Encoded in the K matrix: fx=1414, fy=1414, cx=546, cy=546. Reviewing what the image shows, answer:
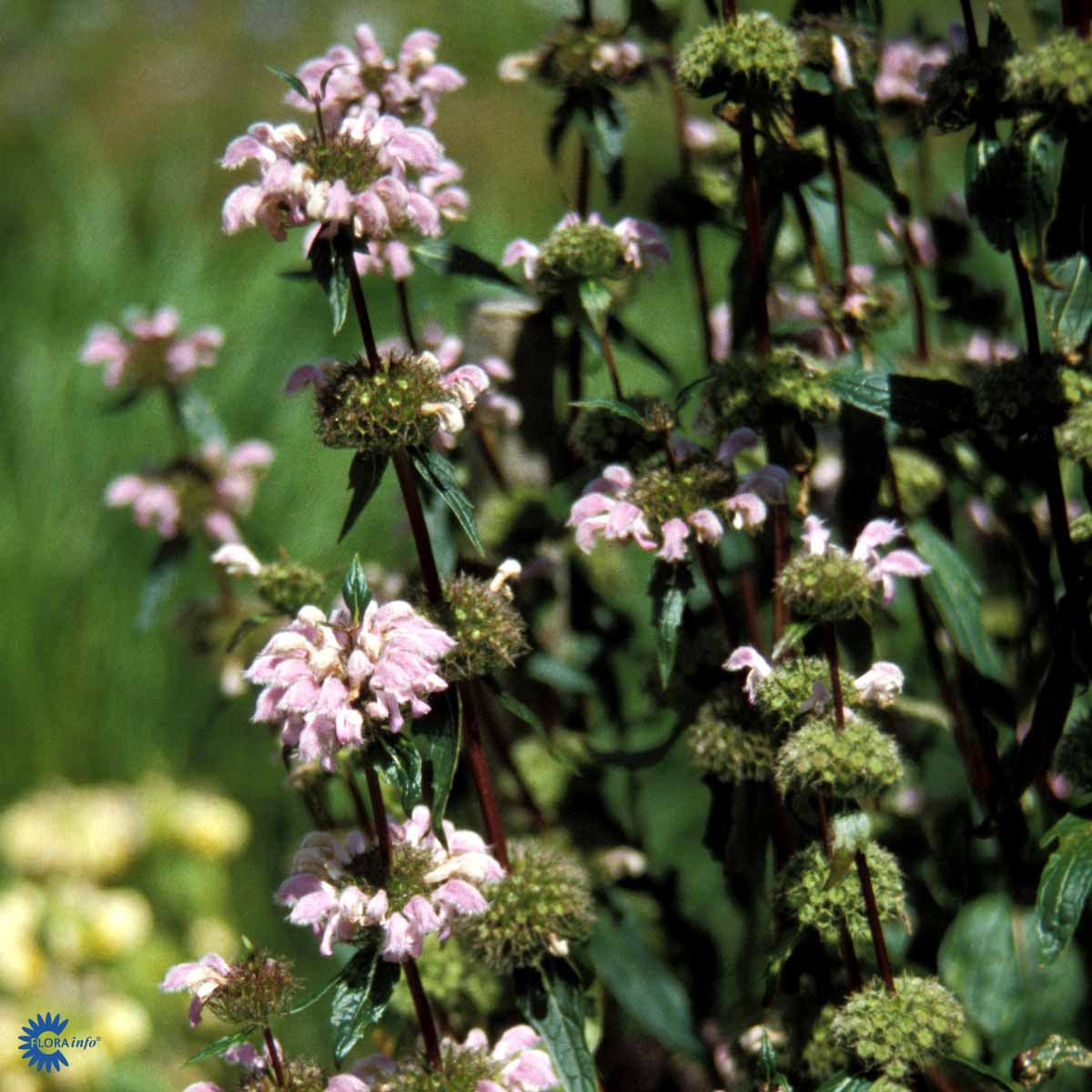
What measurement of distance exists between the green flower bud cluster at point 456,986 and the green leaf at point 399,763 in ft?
1.41

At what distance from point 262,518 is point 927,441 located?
2051 mm

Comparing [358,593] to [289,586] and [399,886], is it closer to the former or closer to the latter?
[399,886]

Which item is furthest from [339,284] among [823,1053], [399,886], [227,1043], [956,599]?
[823,1053]

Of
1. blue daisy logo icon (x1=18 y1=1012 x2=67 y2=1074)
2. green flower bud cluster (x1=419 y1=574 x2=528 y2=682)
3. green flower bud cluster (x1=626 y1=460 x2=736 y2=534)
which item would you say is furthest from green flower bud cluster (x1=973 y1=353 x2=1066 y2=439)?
blue daisy logo icon (x1=18 y1=1012 x2=67 y2=1074)

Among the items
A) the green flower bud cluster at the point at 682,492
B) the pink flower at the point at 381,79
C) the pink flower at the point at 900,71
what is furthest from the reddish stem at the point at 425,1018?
the pink flower at the point at 900,71

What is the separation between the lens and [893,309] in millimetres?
1698

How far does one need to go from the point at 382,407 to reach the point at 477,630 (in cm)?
21

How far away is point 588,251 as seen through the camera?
1450 mm

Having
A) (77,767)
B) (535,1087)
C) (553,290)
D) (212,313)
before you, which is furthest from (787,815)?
(212,313)

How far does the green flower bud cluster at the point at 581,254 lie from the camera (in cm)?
145

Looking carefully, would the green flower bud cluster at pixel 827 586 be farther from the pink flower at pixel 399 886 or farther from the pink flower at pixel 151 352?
the pink flower at pixel 151 352

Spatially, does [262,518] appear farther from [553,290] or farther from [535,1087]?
[535,1087]

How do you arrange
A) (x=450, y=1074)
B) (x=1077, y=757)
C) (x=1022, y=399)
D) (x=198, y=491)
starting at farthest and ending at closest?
(x=198, y=491) < (x=1077, y=757) < (x=1022, y=399) < (x=450, y=1074)

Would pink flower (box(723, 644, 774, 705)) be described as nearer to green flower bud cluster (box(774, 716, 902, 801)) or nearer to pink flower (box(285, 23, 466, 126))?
green flower bud cluster (box(774, 716, 902, 801))
